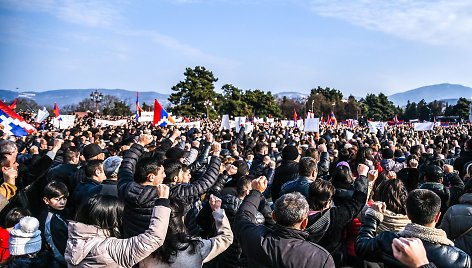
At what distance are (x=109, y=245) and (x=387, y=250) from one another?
1.78 m

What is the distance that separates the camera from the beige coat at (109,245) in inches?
114

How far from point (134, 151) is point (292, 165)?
2.73m

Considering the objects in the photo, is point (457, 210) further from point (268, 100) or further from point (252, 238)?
point (268, 100)

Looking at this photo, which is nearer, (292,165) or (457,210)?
(457,210)

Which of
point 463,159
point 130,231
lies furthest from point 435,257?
point 463,159

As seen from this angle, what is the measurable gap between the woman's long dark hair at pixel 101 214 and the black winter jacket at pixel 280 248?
2.74ft

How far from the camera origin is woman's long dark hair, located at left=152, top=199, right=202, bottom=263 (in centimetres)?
316

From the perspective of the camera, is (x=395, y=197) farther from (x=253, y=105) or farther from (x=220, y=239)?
(x=253, y=105)

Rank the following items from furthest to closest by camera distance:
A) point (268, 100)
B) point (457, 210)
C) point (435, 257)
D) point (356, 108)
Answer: point (356, 108) < point (268, 100) < point (457, 210) < point (435, 257)

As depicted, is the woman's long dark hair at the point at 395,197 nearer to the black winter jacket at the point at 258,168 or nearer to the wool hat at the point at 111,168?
the wool hat at the point at 111,168

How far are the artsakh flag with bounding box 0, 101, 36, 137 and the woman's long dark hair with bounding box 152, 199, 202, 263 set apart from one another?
10.2 meters

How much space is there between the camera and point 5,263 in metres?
3.29

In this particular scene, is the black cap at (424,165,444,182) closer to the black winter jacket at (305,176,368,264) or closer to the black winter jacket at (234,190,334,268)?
the black winter jacket at (305,176,368,264)

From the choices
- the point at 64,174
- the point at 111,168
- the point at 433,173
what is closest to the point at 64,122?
the point at 64,174
